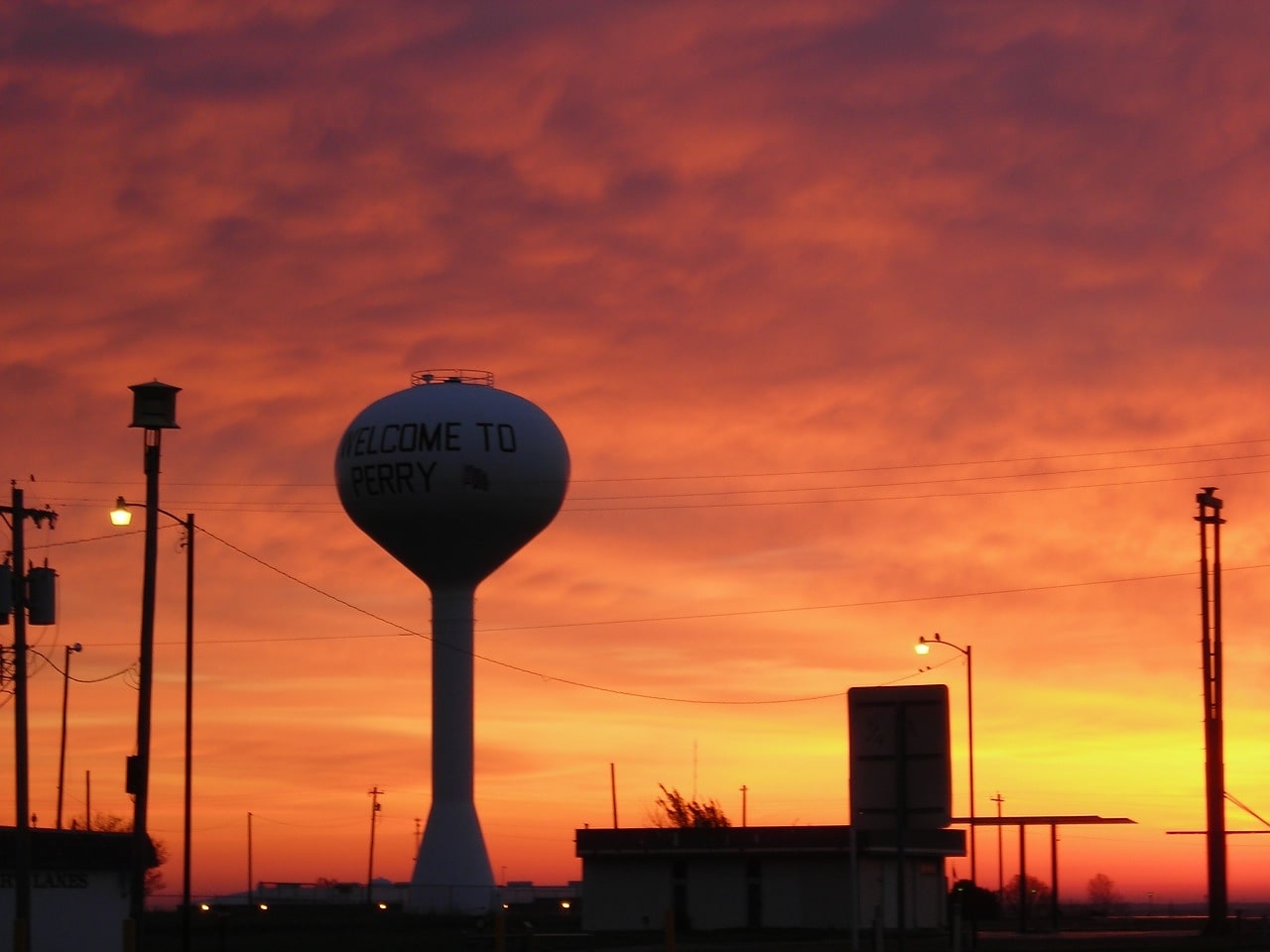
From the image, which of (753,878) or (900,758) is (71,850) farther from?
(900,758)

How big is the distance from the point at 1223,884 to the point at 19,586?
26.9 meters

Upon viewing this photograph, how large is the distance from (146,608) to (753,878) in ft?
87.2

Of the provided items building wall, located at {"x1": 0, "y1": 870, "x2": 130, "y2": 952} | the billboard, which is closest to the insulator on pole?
building wall, located at {"x1": 0, "y1": 870, "x2": 130, "y2": 952}

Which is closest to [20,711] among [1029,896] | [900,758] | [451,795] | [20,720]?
[20,720]

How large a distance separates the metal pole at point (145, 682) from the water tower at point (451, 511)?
80.3 ft

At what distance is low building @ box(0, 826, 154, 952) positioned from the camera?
33.6 m

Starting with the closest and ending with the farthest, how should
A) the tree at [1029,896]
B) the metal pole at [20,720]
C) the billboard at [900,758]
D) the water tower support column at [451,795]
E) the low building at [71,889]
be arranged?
the billboard at [900,758] < the metal pole at [20,720] < the low building at [71,889] < the water tower support column at [451,795] < the tree at [1029,896]

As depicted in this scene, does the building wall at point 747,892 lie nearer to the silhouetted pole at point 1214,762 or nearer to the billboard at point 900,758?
the silhouetted pole at point 1214,762

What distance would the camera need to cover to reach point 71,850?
35.1m

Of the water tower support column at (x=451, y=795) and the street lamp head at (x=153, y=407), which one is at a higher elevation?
the street lamp head at (x=153, y=407)

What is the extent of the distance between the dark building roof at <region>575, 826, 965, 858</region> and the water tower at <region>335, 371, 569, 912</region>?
7781mm

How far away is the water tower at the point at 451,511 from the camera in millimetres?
55438

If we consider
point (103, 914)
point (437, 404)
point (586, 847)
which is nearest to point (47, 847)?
point (103, 914)

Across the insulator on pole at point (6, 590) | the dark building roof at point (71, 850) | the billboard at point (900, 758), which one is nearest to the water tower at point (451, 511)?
the dark building roof at point (71, 850)
